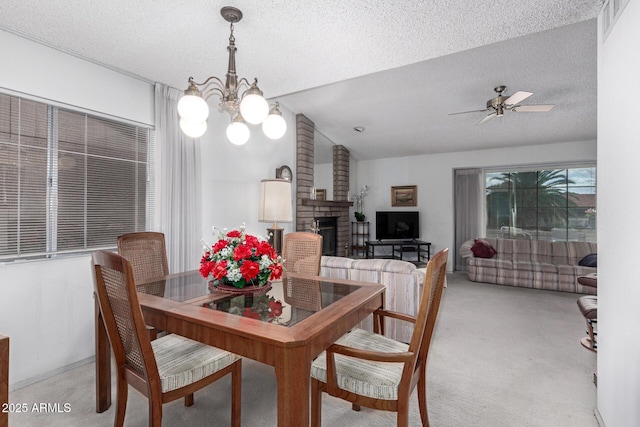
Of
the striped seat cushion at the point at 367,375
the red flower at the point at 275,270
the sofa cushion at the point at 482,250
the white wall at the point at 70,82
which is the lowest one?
the striped seat cushion at the point at 367,375

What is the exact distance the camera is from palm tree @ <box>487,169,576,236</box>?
580 cm

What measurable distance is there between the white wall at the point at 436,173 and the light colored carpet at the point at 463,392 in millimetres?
3432

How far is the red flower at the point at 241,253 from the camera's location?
178 centimetres

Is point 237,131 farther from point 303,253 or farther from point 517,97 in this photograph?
point 517,97

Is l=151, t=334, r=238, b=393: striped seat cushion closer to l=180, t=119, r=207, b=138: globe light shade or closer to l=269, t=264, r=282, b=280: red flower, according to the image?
l=269, t=264, r=282, b=280: red flower

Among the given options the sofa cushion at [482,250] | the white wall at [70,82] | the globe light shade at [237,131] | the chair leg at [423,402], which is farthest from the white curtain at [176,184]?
the sofa cushion at [482,250]

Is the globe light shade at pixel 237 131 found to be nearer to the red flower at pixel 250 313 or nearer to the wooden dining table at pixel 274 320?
the wooden dining table at pixel 274 320

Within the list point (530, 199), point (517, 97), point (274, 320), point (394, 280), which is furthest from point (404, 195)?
point (274, 320)

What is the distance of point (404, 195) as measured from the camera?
688 cm

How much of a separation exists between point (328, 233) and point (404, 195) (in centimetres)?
213

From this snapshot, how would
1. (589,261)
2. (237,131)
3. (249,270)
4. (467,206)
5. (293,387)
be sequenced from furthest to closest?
(467,206) → (589,261) → (237,131) → (249,270) → (293,387)

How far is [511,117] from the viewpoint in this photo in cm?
457

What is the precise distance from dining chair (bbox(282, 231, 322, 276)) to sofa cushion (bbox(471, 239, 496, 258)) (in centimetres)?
403

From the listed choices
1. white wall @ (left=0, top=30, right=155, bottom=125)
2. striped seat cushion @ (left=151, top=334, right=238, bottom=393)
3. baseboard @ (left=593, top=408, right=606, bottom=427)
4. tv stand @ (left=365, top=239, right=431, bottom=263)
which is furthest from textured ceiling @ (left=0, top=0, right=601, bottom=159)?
tv stand @ (left=365, top=239, right=431, bottom=263)
